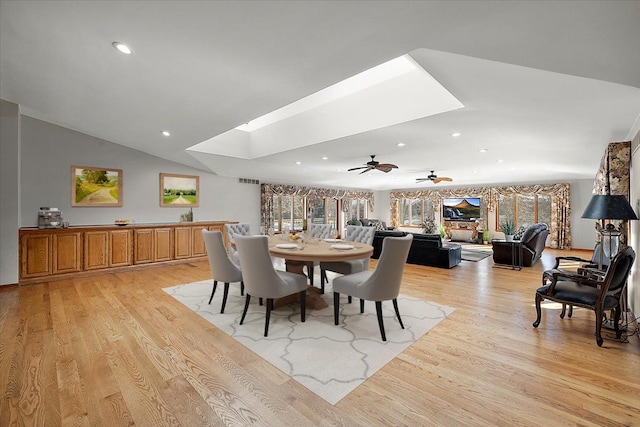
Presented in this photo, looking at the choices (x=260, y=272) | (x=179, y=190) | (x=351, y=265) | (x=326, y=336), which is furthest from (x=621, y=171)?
(x=179, y=190)

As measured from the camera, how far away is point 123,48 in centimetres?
223

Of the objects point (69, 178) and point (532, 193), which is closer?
point (69, 178)

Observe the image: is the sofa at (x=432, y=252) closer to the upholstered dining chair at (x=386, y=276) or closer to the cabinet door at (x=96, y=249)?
the upholstered dining chair at (x=386, y=276)

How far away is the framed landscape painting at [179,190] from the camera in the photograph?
641cm

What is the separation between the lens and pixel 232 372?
2.08 m

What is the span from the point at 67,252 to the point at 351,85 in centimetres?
548

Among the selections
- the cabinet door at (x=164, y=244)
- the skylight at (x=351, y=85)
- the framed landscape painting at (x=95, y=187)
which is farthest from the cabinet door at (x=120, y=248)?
the skylight at (x=351, y=85)

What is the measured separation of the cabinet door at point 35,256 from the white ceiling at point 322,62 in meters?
2.03

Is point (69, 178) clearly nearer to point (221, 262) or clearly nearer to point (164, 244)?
point (164, 244)

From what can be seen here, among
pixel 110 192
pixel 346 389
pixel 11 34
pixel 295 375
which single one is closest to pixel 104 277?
pixel 110 192

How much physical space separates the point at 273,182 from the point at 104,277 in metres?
5.17

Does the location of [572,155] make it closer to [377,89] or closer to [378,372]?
Answer: [377,89]

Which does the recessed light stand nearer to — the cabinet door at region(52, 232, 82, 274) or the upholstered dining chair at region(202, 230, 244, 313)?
the upholstered dining chair at region(202, 230, 244, 313)

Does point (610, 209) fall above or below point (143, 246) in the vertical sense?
above
